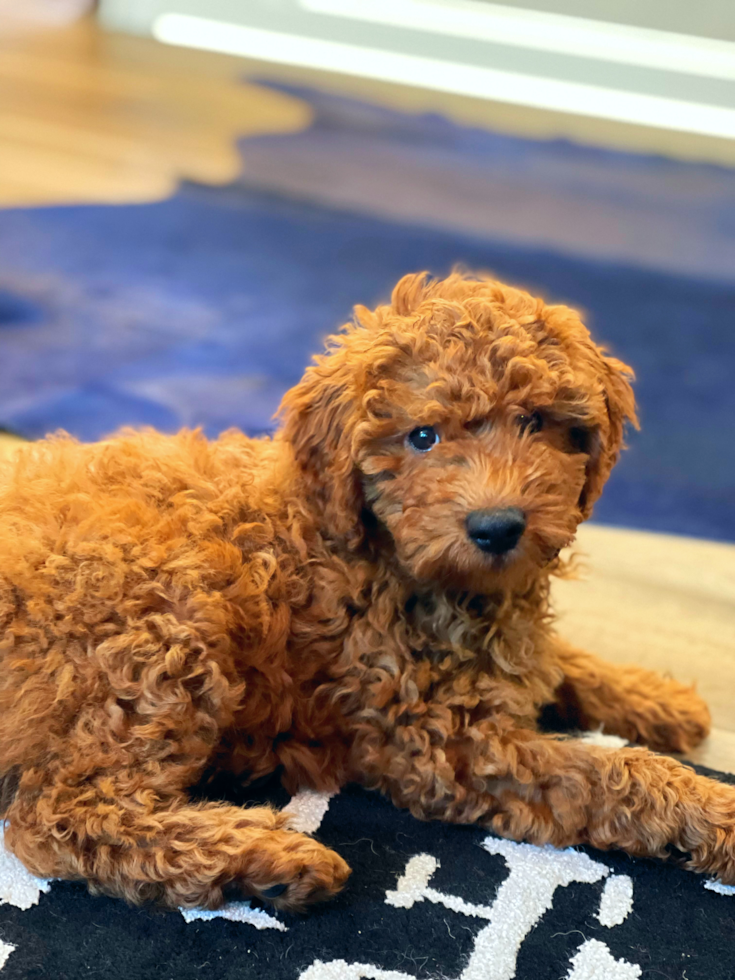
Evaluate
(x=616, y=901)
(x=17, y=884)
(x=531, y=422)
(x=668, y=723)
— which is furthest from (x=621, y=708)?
(x=17, y=884)

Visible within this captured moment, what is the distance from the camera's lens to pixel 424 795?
2238mm

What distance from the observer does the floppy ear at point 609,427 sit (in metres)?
2.25

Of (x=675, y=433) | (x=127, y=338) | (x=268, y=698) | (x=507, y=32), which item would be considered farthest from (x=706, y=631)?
(x=507, y=32)

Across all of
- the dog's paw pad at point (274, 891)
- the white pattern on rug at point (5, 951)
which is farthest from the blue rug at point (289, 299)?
the white pattern on rug at point (5, 951)

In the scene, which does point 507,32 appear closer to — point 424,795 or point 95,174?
point 95,174

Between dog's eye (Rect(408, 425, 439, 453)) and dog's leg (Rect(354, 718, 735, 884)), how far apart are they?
1.89 ft

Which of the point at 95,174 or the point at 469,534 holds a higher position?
the point at 95,174

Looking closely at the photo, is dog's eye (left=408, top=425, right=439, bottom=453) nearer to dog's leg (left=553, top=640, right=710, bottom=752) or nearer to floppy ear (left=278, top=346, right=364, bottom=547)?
floppy ear (left=278, top=346, right=364, bottom=547)

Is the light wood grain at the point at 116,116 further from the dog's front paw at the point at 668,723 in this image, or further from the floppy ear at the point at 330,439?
the dog's front paw at the point at 668,723

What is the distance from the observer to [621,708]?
263 cm

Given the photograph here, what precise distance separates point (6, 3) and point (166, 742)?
442 centimetres

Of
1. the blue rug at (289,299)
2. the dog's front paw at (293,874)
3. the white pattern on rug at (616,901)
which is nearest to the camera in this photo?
the dog's front paw at (293,874)

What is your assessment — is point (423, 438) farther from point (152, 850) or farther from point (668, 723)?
point (668, 723)

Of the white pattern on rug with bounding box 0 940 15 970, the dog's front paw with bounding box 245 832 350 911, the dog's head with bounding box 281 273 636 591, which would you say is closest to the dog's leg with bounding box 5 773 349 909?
the dog's front paw with bounding box 245 832 350 911
